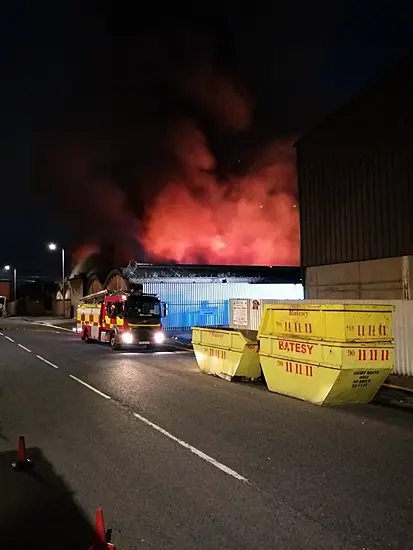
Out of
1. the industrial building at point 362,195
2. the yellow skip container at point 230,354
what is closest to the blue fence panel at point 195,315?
the industrial building at point 362,195

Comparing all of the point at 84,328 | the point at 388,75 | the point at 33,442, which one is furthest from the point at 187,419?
the point at 84,328

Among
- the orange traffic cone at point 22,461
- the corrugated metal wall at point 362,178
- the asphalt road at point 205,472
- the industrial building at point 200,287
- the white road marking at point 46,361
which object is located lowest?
the asphalt road at point 205,472

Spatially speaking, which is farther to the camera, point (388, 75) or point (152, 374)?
point (388, 75)

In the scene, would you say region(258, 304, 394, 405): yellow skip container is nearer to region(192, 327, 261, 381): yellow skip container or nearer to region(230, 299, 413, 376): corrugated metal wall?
region(192, 327, 261, 381): yellow skip container

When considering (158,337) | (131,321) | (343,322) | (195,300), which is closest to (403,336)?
(343,322)

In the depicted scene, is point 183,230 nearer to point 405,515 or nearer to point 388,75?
point 388,75

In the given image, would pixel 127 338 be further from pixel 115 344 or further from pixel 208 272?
pixel 208 272

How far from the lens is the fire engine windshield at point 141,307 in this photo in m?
22.1

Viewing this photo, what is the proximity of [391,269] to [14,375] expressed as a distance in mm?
12618

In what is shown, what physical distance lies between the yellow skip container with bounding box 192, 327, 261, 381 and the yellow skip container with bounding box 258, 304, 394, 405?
199 cm

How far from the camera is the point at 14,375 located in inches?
550

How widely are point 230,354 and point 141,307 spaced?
32.6 ft

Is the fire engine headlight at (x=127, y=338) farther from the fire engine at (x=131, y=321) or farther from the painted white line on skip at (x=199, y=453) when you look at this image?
the painted white line on skip at (x=199, y=453)

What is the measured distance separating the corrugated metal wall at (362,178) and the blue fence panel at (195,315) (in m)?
11.6
